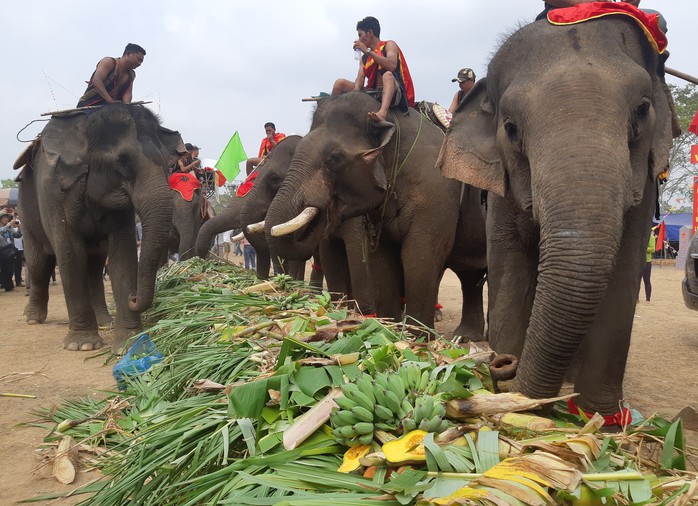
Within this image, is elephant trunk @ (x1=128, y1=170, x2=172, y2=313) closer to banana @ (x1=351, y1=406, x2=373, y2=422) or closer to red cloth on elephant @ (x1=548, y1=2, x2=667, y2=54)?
red cloth on elephant @ (x1=548, y1=2, x2=667, y2=54)

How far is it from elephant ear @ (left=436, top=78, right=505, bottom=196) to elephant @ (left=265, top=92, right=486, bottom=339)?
138 centimetres

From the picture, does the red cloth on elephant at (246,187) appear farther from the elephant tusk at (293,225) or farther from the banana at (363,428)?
the banana at (363,428)

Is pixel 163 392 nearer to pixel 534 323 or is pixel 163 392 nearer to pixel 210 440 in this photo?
pixel 210 440

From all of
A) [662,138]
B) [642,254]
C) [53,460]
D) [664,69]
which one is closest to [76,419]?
[53,460]

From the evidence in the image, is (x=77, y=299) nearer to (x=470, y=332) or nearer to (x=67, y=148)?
(x=67, y=148)

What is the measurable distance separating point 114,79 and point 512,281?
552cm

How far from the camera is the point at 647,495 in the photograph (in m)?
1.76

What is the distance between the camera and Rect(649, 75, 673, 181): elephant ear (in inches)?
143

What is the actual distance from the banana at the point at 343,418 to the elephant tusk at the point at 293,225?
11.0ft

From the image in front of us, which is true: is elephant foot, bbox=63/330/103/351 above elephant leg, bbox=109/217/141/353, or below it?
below

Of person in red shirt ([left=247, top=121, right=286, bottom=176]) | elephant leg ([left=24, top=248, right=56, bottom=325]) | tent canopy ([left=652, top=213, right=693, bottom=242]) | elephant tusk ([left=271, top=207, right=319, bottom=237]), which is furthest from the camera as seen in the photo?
tent canopy ([left=652, top=213, right=693, bottom=242])

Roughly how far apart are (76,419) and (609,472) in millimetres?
3084

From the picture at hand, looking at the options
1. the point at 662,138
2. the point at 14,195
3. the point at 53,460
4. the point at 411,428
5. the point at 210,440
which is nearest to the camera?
the point at 411,428

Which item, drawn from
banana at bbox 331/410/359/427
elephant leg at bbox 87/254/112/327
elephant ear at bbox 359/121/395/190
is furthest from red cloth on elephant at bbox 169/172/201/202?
banana at bbox 331/410/359/427
